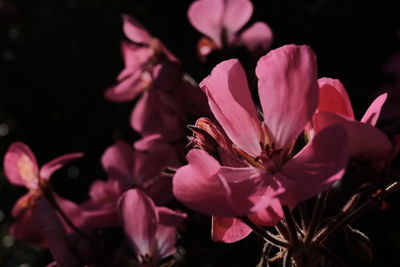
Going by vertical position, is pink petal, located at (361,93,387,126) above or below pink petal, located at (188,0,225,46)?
above

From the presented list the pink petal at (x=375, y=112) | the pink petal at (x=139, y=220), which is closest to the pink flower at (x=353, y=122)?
the pink petal at (x=375, y=112)

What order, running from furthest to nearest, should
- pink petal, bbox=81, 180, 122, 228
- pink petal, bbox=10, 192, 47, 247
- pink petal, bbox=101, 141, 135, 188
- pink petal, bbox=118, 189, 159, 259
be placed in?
1. pink petal, bbox=101, 141, 135, 188
2. pink petal, bbox=10, 192, 47, 247
3. pink petal, bbox=81, 180, 122, 228
4. pink petal, bbox=118, 189, 159, 259

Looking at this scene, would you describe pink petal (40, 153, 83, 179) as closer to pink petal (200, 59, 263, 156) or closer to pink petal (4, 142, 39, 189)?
pink petal (4, 142, 39, 189)

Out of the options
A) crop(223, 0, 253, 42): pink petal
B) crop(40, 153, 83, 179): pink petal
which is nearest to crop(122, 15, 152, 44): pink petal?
crop(223, 0, 253, 42): pink petal

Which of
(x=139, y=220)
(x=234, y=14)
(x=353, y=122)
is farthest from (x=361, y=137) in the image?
(x=234, y=14)

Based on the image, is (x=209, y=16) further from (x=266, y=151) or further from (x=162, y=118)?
(x=266, y=151)

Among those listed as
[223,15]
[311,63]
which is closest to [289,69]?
[311,63]

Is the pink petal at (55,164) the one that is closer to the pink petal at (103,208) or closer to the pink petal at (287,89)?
the pink petal at (103,208)
